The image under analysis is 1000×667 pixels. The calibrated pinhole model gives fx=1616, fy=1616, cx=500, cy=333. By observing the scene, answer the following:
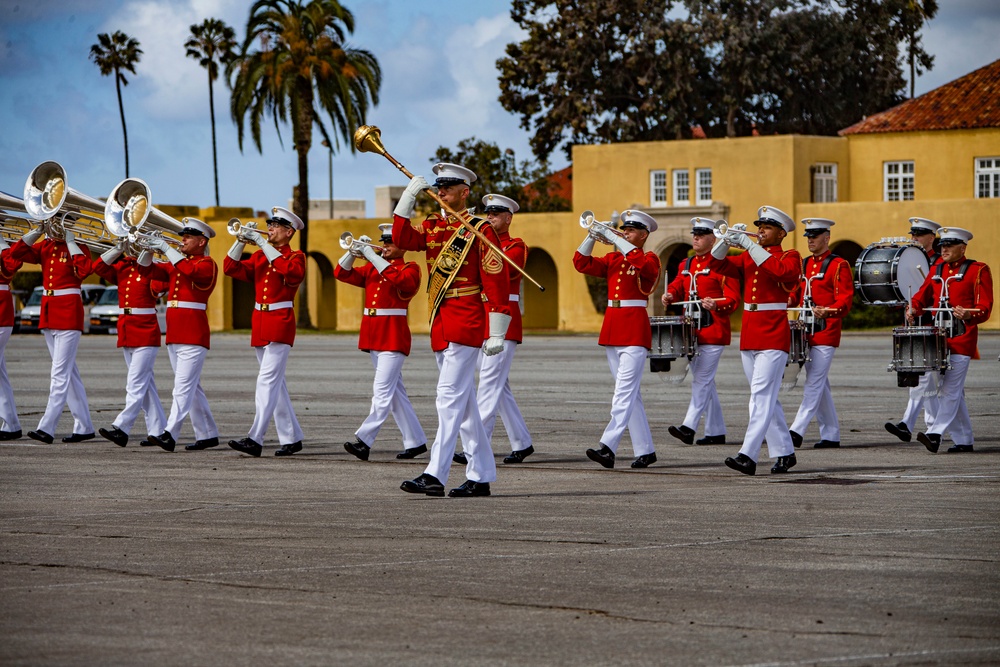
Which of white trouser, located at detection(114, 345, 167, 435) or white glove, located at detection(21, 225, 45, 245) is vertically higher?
white glove, located at detection(21, 225, 45, 245)

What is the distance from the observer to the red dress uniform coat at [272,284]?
13.7 meters

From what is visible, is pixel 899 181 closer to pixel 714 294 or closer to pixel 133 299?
pixel 714 294

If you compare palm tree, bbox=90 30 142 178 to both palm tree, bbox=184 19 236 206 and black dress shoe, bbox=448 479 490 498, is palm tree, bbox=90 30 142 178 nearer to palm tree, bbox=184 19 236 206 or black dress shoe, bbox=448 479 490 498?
palm tree, bbox=184 19 236 206

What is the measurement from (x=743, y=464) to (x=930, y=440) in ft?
7.80

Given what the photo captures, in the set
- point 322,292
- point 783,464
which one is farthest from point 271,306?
point 322,292

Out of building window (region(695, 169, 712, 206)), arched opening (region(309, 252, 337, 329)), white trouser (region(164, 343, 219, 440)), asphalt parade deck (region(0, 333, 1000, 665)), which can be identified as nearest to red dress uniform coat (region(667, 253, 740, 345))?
asphalt parade deck (region(0, 333, 1000, 665))

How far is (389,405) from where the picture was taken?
1307 centimetres

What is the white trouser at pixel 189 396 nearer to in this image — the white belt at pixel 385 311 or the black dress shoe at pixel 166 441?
the black dress shoe at pixel 166 441

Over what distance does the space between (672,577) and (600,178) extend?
153 feet

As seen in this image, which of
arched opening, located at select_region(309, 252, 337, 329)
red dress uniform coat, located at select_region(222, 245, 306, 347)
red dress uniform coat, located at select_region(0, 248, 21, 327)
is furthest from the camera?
arched opening, located at select_region(309, 252, 337, 329)

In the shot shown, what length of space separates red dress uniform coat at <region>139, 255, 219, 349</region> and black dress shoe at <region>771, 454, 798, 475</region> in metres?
5.04

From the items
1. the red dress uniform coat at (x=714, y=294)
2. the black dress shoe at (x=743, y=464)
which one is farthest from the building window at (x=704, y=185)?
the black dress shoe at (x=743, y=464)

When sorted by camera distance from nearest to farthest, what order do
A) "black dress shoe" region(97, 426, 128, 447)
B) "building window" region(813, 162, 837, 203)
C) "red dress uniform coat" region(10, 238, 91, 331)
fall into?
1. "black dress shoe" region(97, 426, 128, 447)
2. "red dress uniform coat" region(10, 238, 91, 331)
3. "building window" region(813, 162, 837, 203)

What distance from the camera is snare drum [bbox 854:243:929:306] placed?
13898mm
